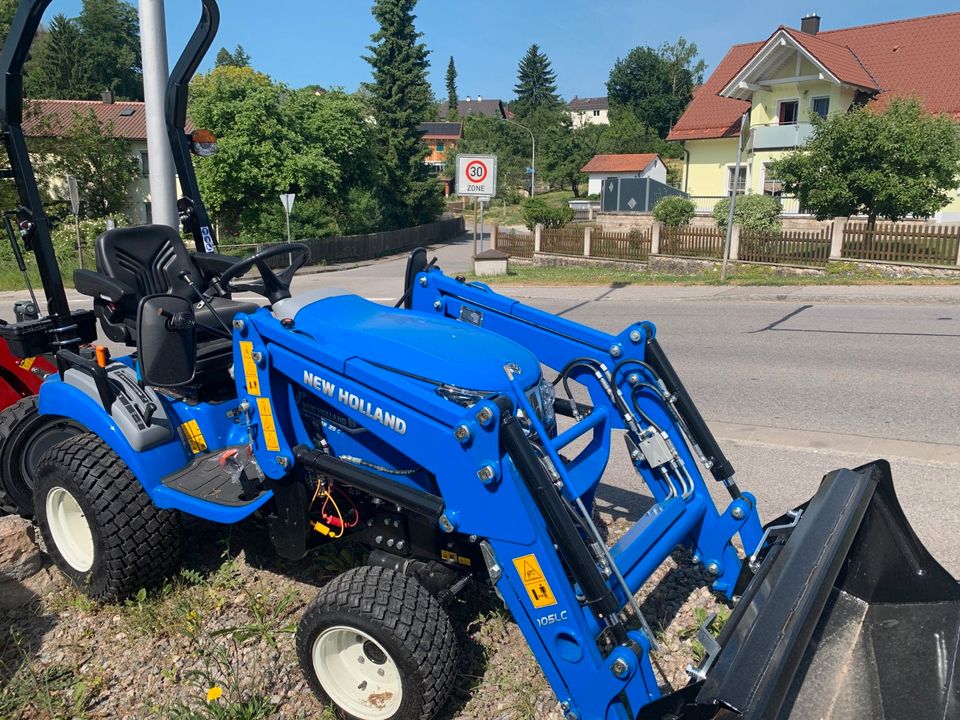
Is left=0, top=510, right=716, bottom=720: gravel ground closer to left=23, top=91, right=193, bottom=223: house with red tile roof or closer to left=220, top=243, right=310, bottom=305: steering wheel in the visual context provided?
left=220, top=243, right=310, bottom=305: steering wheel

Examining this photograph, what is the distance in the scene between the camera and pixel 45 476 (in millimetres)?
3740

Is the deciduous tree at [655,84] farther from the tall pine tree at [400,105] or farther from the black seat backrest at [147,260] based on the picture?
the black seat backrest at [147,260]

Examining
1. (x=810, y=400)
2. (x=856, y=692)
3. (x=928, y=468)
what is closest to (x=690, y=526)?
(x=856, y=692)

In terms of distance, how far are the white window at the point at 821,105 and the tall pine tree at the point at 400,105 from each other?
64.7ft

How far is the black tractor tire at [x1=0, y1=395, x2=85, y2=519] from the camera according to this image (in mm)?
4176

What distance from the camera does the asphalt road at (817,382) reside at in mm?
5082

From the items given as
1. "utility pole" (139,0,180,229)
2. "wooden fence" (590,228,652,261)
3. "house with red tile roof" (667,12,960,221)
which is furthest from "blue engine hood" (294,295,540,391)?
"house with red tile roof" (667,12,960,221)

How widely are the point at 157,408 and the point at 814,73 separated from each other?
32.4 meters

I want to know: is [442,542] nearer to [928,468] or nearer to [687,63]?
[928,468]

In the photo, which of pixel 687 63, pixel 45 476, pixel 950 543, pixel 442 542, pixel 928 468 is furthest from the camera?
pixel 687 63

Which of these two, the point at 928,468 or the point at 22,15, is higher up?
the point at 22,15

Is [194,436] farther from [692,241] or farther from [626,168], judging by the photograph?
[626,168]

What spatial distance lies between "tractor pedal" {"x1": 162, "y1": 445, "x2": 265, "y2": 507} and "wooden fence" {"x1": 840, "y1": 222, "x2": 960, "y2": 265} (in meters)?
16.1

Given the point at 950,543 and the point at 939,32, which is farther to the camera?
the point at 939,32
